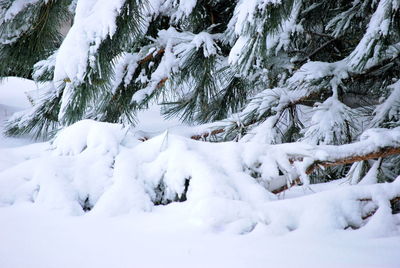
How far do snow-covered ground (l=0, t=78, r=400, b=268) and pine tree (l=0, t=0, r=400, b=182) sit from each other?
32 cm

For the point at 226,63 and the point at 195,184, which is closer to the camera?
the point at 195,184

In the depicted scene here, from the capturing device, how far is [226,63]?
5.83 feet

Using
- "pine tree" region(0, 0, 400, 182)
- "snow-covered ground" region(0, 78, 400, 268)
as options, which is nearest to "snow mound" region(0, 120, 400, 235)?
"snow-covered ground" region(0, 78, 400, 268)

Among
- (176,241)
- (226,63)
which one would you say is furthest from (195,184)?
(226,63)

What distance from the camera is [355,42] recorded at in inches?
74.3

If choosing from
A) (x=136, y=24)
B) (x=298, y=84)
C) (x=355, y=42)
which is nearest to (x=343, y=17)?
(x=355, y=42)

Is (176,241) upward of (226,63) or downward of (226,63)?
downward

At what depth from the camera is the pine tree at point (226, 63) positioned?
4.04 feet

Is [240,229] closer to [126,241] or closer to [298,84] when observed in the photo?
[126,241]

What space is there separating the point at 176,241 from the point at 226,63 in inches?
45.5

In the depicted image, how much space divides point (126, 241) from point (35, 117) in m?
1.57

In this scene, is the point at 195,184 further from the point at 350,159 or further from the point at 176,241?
the point at 350,159

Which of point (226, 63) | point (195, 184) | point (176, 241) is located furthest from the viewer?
point (226, 63)

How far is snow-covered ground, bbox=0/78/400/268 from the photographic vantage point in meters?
0.70
